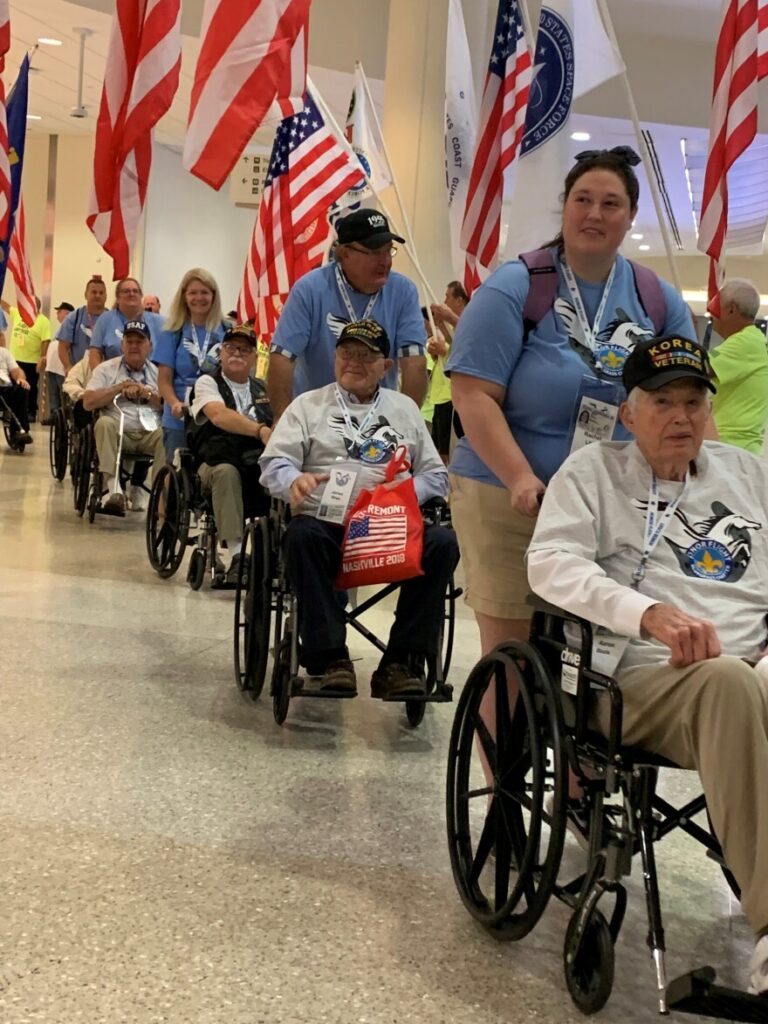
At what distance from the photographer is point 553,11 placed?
4715mm

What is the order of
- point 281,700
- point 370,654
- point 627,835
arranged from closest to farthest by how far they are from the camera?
point 627,835, point 281,700, point 370,654

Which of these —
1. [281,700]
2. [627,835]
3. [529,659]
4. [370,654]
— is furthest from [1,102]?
[627,835]

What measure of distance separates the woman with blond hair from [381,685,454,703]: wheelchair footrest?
2996mm

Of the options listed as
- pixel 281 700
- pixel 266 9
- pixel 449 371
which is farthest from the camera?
pixel 266 9

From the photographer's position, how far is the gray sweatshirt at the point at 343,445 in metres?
3.38

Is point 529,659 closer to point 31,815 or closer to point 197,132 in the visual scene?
point 31,815

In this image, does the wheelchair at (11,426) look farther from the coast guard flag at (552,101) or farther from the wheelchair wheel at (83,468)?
the coast guard flag at (552,101)

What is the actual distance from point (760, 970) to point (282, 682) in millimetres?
1906

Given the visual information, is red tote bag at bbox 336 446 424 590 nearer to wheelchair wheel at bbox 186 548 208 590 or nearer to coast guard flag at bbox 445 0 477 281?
wheelchair wheel at bbox 186 548 208 590

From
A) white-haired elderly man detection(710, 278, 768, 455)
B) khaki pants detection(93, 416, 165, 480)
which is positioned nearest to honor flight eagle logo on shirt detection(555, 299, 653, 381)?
white-haired elderly man detection(710, 278, 768, 455)

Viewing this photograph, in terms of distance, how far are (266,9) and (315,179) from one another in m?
2.10

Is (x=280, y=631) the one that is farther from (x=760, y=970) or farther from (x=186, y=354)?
(x=186, y=354)

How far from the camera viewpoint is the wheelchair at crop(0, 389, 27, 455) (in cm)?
1141

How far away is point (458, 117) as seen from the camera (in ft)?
21.2
